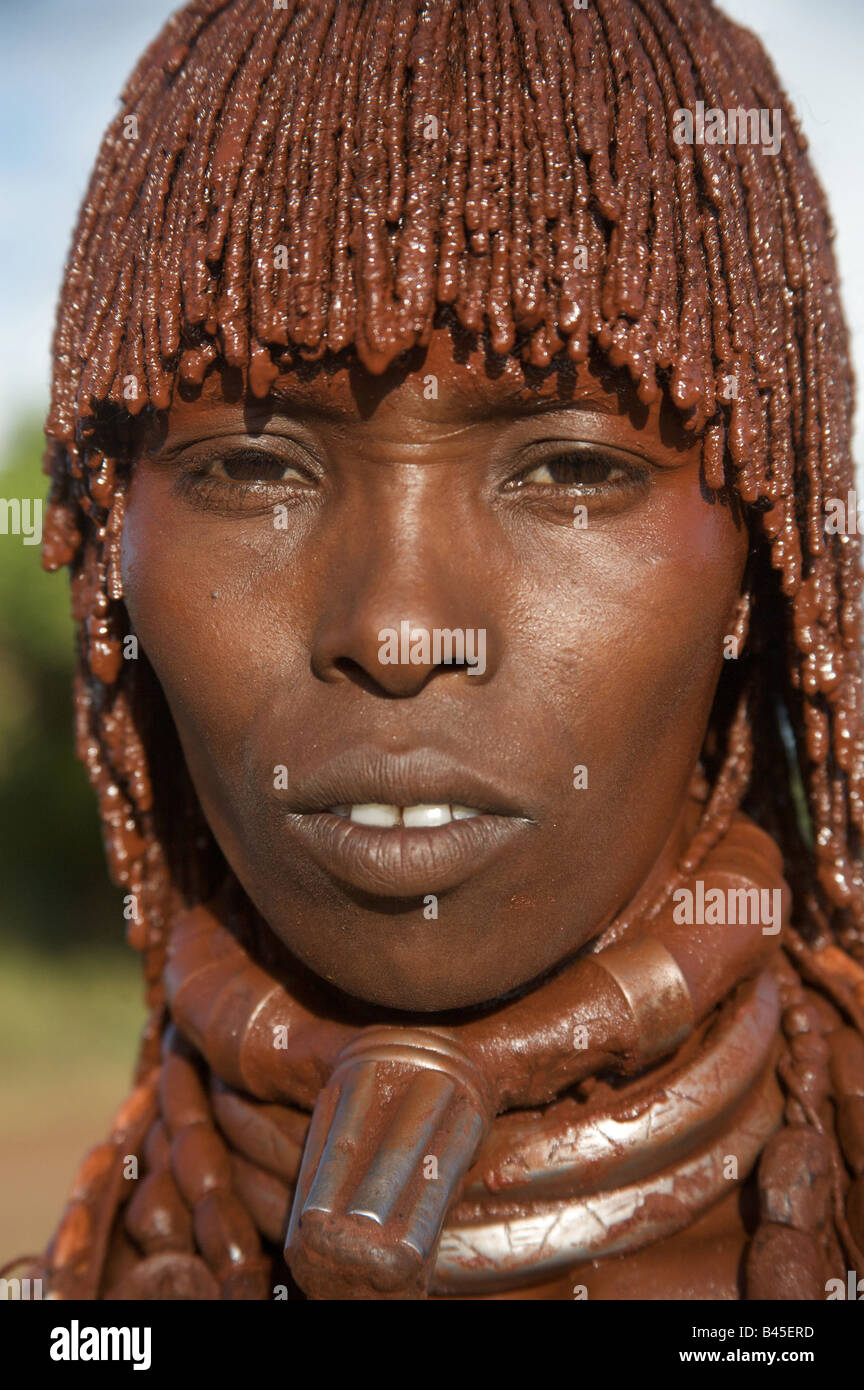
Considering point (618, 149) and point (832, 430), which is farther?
point (832, 430)

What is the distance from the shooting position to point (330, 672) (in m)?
1.37

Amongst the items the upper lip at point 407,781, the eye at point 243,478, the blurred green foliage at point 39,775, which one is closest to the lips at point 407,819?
the upper lip at point 407,781

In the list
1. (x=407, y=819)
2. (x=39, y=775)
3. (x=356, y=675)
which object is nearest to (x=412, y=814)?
(x=407, y=819)

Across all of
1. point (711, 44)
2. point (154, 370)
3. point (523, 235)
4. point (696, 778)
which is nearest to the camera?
point (523, 235)

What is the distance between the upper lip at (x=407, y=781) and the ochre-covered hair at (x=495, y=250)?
40 centimetres

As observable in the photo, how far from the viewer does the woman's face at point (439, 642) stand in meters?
1.34

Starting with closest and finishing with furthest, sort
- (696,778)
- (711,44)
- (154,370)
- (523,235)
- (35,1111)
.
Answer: (523,235) < (154,370) < (711,44) < (696,778) < (35,1111)

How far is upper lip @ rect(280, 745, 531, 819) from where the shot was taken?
4.35 ft

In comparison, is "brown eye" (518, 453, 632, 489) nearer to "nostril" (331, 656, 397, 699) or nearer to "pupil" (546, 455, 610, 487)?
"pupil" (546, 455, 610, 487)

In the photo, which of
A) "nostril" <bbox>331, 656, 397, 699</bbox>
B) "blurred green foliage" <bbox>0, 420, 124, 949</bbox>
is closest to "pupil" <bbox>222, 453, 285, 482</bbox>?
"nostril" <bbox>331, 656, 397, 699</bbox>

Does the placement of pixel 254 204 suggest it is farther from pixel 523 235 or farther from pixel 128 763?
pixel 128 763

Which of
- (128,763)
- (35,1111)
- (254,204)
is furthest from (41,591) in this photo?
→ (254,204)

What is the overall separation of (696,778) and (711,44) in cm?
91

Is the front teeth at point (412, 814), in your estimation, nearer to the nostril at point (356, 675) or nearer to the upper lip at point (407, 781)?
the upper lip at point (407, 781)
